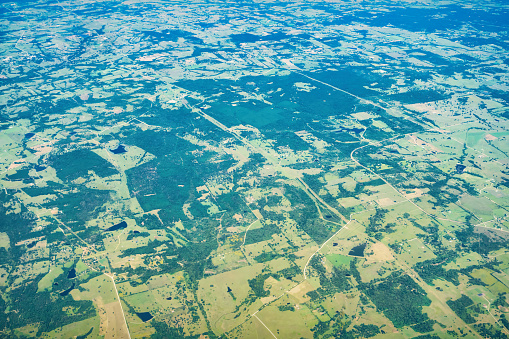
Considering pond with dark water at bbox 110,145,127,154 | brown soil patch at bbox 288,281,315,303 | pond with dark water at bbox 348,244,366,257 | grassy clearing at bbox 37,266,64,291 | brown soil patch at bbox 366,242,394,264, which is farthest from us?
pond with dark water at bbox 110,145,127,154

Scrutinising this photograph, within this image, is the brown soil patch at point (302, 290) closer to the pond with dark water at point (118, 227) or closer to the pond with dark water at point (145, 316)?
the pond with dark water at point (145, 316)

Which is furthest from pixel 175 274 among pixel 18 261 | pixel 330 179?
pixel 330 179

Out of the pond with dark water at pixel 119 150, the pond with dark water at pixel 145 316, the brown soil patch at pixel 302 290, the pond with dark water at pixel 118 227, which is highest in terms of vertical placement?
the pond with dark water at pixel 119 150

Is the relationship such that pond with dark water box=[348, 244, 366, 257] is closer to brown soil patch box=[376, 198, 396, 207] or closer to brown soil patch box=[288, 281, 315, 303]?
brown soil patch box=[288, 281, 315, 303]

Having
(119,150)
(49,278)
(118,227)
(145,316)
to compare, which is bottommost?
(145,316)

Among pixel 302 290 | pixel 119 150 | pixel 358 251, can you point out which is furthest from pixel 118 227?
pixel 358 251

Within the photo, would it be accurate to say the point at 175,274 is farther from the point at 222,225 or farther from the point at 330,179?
the point at 330,179

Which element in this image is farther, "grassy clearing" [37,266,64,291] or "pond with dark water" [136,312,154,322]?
"grassy clearing" [37,266,64,291]

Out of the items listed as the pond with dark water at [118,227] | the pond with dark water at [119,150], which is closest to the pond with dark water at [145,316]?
the pond with dark water at [118,227]

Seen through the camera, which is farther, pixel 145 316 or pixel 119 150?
pixel 119 150

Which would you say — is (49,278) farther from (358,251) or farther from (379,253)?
(379,253)

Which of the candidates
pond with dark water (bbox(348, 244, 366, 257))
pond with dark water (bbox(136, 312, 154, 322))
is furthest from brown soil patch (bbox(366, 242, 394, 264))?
pond with dark water (bbox(136, 312, 154, 322))
